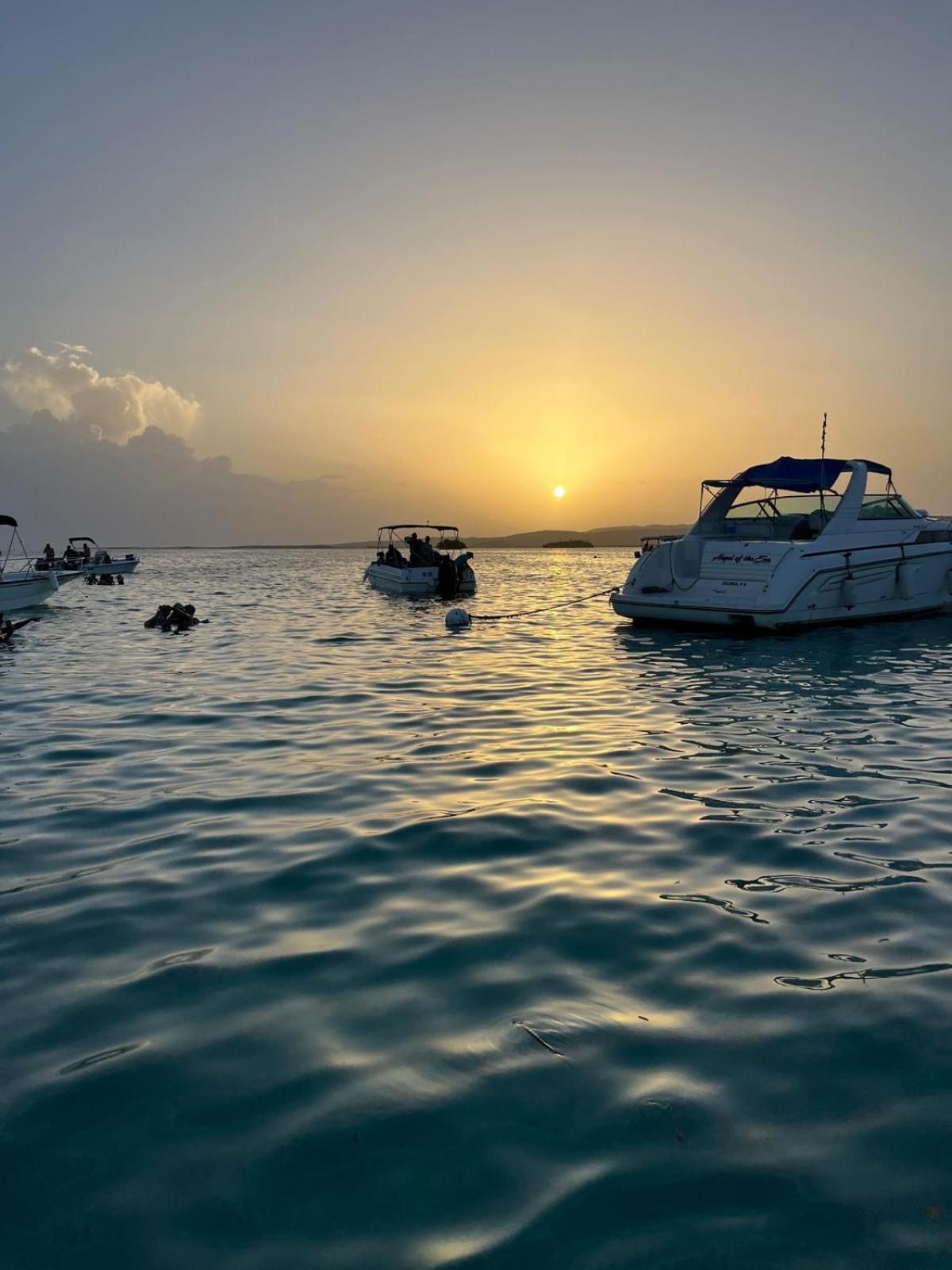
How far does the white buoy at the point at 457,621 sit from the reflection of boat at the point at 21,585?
1530 cm

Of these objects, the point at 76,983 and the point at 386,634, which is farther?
the point at 386,634

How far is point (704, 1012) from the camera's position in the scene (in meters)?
3.28

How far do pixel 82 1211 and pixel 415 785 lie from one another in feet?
14.8

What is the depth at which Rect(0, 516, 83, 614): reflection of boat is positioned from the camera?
27250 mm

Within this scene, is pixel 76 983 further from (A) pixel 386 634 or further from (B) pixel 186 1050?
(A) pixel 386 634

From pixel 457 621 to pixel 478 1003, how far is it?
17452 mm

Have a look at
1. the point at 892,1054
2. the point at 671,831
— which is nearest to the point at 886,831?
the point at 671,831

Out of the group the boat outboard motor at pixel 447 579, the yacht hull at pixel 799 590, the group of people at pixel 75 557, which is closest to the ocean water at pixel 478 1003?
the yacht hull at pixel 799 590

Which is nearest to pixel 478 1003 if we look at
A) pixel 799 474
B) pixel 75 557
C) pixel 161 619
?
pixel 799 474

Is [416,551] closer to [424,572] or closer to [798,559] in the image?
[424,572]

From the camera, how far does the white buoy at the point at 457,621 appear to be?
67.4 feet

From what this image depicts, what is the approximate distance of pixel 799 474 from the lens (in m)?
18.4

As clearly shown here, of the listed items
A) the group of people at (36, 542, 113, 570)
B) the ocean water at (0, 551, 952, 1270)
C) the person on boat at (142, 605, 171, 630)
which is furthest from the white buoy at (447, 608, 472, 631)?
the group of people at (36, 542, 113, 570)

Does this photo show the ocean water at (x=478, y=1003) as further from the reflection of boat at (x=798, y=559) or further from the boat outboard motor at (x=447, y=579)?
the boat outboard motor at (x=447, y=579)
